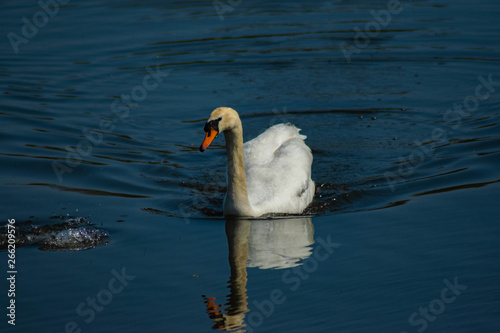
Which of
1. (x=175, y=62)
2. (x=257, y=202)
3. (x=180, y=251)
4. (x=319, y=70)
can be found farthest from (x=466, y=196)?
(x=175, y=62)

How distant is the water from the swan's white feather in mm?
276

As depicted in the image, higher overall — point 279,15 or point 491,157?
point 279,15

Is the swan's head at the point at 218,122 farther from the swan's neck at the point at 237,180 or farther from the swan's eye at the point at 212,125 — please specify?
the swan's neck at the point at 237,180

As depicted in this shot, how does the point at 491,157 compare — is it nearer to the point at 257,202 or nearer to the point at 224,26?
the point at 257,202

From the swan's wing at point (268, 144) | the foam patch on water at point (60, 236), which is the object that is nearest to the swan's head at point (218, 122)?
the swan's wing at point (268, 144)

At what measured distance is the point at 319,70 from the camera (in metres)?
16.2

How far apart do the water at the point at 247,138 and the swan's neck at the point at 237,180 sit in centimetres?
24

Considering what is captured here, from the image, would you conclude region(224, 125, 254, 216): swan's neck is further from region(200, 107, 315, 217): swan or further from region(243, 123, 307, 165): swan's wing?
region(243, 123, 307, 165): swan's wing

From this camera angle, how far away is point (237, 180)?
934 cm

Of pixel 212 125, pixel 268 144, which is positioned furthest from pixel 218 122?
pixel 268 144

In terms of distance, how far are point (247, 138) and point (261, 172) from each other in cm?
281

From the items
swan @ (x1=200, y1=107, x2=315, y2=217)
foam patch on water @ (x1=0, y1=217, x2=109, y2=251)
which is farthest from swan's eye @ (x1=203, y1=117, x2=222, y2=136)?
foam patch on water @ (x1=0, y1=217, x2=109, y2=251)

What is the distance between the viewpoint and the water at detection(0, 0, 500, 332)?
7.15 metres

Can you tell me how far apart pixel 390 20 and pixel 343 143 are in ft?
26.2
